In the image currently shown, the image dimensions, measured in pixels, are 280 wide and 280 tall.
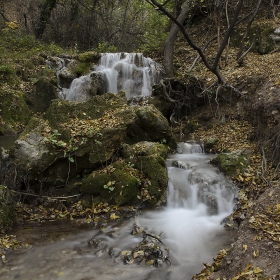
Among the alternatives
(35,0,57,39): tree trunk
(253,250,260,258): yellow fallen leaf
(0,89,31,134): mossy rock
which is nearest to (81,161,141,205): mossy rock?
(253,250,260,258): yellow fallen leaf

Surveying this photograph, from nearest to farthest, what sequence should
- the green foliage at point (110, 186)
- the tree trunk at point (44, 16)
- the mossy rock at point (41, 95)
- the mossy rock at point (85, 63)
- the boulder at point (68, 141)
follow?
the green foliage at point (110, 186), the boulder at point (68, 141), the mossy rock at point (41, 95), the mossy rock at point (85, 63), the tree trunk at point (44, 16)

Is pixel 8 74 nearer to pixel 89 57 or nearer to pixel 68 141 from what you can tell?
pixel 89 57

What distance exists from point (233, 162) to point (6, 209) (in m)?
5.34

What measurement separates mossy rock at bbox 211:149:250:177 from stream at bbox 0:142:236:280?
0.21 metres

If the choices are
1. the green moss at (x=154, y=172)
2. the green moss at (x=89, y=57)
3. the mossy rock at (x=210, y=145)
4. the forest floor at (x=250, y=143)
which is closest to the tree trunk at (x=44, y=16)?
the green moss at (x=89, y=57)

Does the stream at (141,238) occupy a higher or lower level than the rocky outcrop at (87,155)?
lower

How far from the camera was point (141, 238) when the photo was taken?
208 inches

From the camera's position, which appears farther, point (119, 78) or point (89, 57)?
point (89, 57)

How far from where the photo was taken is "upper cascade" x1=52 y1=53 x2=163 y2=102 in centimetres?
1250

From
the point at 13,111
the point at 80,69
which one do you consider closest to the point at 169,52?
the point at 80,69

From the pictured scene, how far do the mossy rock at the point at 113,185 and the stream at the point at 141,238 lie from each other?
55cm

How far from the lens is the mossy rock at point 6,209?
5229 mm

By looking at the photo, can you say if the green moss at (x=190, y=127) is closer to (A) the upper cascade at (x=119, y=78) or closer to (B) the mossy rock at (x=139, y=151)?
(A) the upper cascade at (x=119, y=78)

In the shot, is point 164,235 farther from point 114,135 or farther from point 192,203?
point 114,135
